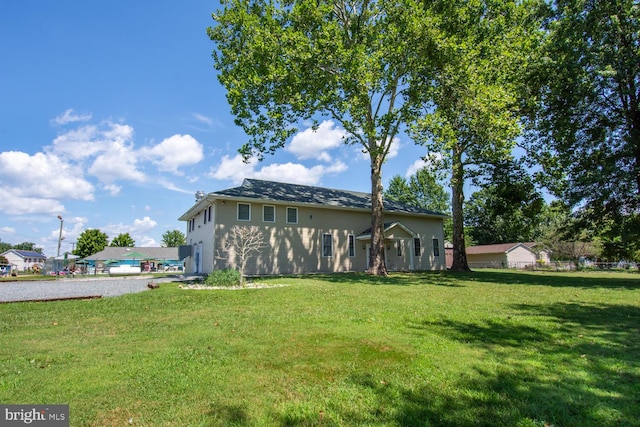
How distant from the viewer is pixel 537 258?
51594 millimetres

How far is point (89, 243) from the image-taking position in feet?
185

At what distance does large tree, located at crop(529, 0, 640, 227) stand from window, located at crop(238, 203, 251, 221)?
15.3 meters

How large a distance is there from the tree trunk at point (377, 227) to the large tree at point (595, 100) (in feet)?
26.4

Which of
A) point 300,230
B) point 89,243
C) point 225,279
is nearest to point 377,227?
point 300,230

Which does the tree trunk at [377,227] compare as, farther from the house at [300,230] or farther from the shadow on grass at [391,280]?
the house at [300,230]

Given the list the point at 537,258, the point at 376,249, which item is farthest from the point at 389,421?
the point at 537,258

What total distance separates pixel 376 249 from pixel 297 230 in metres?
5.48

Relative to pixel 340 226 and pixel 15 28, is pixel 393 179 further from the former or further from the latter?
pixel 15 28

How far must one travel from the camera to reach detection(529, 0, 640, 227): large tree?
14.5 metres

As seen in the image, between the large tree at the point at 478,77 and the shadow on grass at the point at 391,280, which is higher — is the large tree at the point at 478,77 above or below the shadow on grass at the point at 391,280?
above

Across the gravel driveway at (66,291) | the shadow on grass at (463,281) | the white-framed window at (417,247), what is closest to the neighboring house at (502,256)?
the white-framed window at (417,247)

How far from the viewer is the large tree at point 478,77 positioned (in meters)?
13.5

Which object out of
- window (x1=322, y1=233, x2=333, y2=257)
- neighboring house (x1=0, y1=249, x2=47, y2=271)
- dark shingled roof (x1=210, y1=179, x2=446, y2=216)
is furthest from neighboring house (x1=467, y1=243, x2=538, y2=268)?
neighboring house (x1=0, y1=249, x2=47, y2=271)

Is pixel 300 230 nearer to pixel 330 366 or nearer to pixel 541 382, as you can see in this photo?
pixel 330 366
